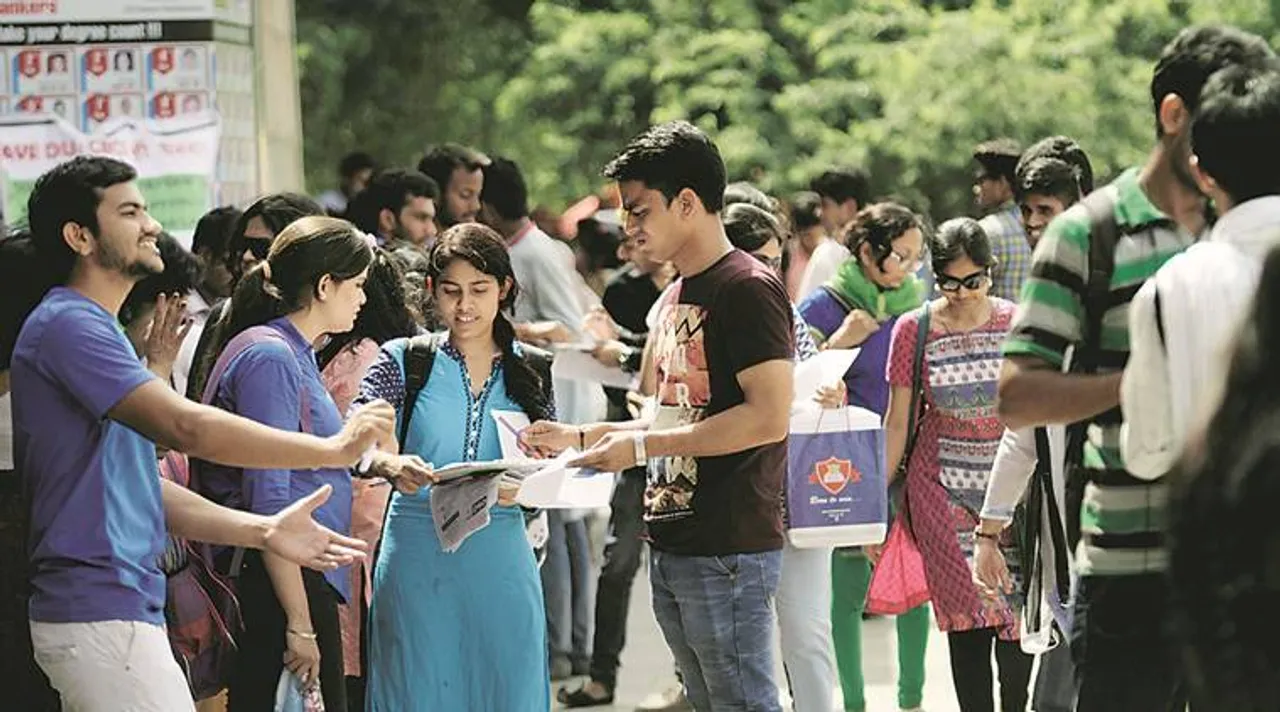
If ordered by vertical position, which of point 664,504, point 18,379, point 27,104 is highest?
point 27,104

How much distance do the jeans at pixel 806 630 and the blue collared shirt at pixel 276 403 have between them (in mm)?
2037

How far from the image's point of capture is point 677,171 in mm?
6523

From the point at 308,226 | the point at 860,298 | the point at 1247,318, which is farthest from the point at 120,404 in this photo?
the point at 860,298

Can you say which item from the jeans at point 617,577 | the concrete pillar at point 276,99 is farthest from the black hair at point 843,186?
the jeans at point 617,577

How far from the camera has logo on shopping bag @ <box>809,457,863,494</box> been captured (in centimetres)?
777

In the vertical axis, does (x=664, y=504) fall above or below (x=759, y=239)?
below

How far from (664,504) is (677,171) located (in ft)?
3.00

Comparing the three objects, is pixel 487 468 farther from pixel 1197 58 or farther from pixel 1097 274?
pixel 1197 58

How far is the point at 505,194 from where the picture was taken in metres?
11.1

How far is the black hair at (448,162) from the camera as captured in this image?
1151cm

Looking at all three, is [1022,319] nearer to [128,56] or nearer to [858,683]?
[858,683]

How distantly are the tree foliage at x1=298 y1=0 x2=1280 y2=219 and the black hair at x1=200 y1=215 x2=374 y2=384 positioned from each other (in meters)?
12.7

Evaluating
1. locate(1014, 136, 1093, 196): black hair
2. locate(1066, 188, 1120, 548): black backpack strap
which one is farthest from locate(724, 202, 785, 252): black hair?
locate(1066, 188, 1120, 548): black backpack strap

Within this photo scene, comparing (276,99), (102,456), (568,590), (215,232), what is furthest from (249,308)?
(276,99)
